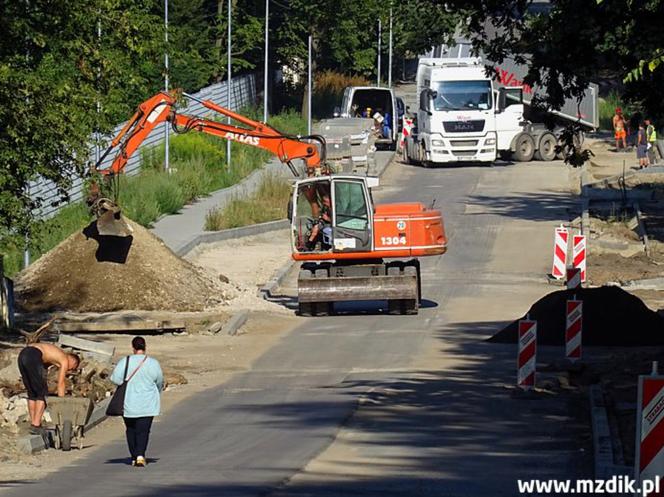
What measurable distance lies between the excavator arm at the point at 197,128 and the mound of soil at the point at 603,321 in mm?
6681

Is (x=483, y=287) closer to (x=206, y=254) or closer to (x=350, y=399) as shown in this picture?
(x=206, y=254)

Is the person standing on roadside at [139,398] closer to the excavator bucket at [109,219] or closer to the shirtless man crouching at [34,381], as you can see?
the shirtless man crouching at [34,381]

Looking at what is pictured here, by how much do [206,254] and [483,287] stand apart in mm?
8457

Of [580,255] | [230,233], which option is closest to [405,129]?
[230,233]

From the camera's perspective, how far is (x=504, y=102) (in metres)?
54.2

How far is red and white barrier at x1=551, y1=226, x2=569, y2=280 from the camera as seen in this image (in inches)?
1328

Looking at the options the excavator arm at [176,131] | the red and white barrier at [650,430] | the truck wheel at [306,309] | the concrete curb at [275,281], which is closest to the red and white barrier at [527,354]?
the red and white barrier at [650,430]

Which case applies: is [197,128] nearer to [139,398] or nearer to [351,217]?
[351,217]

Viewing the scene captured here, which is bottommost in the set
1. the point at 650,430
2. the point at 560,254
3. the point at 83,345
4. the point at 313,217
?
the point at 83,345

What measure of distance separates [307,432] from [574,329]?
6.59m

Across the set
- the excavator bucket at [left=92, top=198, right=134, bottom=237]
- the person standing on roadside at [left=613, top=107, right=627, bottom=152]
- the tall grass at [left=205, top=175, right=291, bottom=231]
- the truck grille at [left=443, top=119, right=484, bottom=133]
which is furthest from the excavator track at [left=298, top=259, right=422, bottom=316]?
the person standing on roadside at [left=613, top=107, right=627, bottom=152]

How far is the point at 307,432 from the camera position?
683 inches

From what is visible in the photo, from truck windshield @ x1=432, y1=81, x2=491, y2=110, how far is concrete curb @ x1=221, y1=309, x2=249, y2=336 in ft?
86.5

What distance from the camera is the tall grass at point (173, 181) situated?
37125 millimetres
